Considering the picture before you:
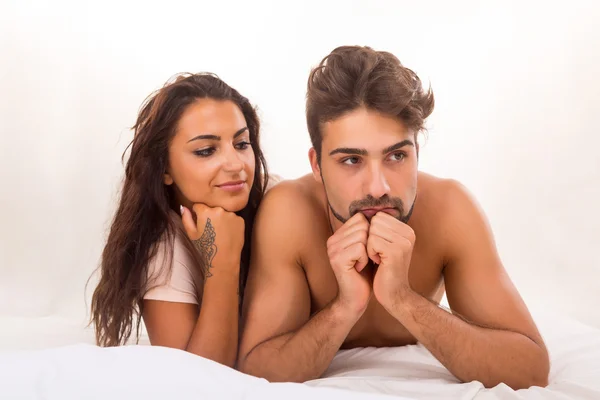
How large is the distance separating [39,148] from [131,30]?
89 centimetres

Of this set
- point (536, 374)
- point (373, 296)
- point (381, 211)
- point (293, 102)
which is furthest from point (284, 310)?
point (293, 102)

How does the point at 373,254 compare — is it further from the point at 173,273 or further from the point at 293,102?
the point at 293,102

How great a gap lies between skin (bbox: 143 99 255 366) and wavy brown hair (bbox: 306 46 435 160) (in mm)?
351

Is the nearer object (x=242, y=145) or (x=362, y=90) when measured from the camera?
(x=362, y=90)

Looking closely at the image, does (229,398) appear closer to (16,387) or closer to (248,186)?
(16,387)

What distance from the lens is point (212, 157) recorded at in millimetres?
2949

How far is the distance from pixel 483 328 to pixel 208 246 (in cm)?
102

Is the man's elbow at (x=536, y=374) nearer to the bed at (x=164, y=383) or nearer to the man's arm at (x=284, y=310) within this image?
the bed at (x=164, y=383)

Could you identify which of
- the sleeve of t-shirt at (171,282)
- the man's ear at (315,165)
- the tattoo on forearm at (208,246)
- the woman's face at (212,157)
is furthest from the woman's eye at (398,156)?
the sleeve of t-shirt at (171,282)

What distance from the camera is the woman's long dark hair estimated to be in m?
3.02

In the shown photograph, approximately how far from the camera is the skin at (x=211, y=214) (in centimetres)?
279

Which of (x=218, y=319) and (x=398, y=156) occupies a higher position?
(x=398, y=156)

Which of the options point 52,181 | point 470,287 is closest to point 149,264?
point 470,287

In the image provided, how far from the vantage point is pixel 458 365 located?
2451mm
